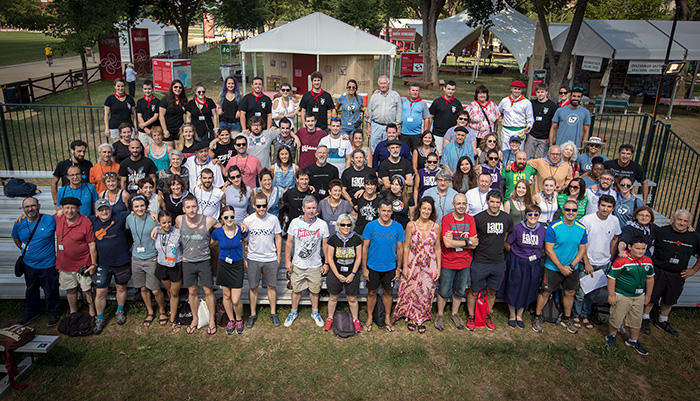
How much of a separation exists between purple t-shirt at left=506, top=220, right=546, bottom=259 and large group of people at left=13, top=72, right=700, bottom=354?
0.02 metres

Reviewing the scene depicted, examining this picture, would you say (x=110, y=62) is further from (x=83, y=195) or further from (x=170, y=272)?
(x=170, y=272)

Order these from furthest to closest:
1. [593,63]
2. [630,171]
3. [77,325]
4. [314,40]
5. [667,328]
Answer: [593,63] → [314,40] → [630,171] → [667,328] → [77,325]

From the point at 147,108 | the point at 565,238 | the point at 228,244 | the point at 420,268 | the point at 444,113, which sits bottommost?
the point at 420,268

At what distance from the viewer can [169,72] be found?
20328 millimetres

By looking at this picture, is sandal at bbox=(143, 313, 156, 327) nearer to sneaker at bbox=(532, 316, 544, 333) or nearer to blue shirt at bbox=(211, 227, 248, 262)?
blue shirt at bbox=(211, 227, 248, 262)

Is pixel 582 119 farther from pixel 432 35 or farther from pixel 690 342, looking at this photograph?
pixel 432 35

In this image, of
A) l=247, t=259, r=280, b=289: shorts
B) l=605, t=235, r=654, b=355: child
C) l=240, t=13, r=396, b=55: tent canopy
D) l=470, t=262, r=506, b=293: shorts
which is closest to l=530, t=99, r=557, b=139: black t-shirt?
l=605, t=235, r=654, b=355: child

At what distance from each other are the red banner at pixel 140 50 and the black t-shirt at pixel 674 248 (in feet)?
92.5

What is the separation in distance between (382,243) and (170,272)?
113 inches

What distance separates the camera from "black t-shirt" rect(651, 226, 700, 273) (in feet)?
21.2

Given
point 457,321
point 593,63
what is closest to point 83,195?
point 457,321

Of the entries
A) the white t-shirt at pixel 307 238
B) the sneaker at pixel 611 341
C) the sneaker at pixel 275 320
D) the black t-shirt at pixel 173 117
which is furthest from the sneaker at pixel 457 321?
the black t-shirt at pixel 173 117

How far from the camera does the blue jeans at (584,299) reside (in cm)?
674

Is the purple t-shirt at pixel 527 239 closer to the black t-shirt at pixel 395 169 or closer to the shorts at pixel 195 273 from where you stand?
the black t-shirt at pixel 395 169
